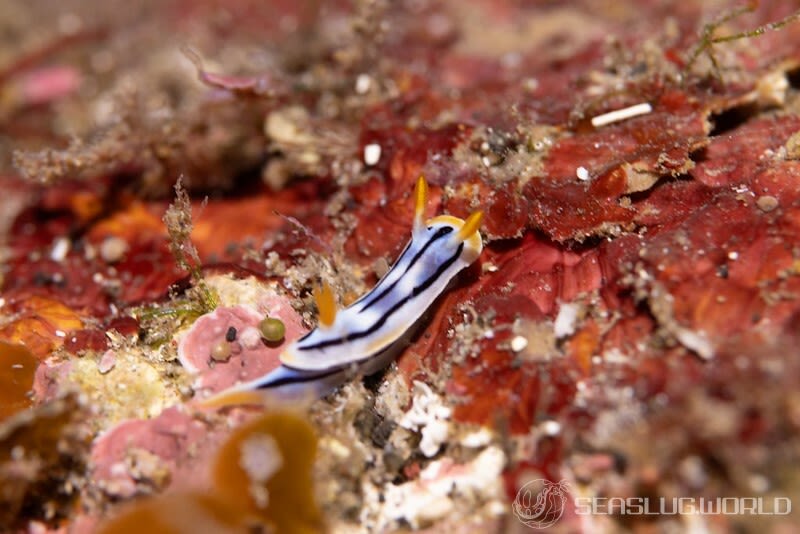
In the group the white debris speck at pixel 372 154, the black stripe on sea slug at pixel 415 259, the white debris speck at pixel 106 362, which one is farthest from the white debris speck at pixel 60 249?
the black stripe on sea slug at pixel 415 259

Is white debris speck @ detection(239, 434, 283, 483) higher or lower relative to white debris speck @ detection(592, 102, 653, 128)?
lower

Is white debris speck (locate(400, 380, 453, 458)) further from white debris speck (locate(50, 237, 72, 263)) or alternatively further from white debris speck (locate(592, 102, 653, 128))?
white debris speck (locate(50, 237, 72, 263))

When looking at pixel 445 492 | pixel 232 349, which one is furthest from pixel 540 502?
pixel 232 349

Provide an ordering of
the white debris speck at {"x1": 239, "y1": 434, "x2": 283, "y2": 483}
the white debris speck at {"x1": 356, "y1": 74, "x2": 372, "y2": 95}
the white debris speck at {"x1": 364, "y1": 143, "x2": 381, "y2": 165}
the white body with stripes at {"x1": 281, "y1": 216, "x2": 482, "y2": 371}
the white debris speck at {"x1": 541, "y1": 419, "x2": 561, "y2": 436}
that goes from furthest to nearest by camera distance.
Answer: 1. the white debris speck at {"x1": 356, "y1": 74, "x2": 372, "y2": 95}
2. the white debris speck at {"x1": 364, "y1": 143, "x2": 381, "y2": 165}
3. the white body with stripes at {"x1": 281, "y1": 216, "x2": 482, "y2": 371}
4. the white debris speck at {"x1": 541, "y1": 419, "x2": 561, "y2": 436}
5. the white debris speck at {"x1": 239, "y1": 434, "x2": 283, "y2": 483}

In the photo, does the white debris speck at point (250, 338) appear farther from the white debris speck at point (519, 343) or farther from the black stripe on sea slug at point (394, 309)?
the white debris speck at point (519, 343)

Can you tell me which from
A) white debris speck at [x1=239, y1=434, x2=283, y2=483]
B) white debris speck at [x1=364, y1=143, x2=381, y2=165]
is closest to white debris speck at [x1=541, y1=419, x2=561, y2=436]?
white debris speck at [x1=239, y1=434, x2=283, y2=483]

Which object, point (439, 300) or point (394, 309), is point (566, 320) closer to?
point (439, 300)

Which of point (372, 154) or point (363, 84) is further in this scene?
point (363, 84)
